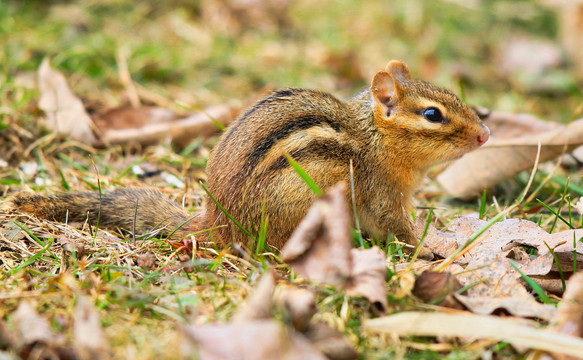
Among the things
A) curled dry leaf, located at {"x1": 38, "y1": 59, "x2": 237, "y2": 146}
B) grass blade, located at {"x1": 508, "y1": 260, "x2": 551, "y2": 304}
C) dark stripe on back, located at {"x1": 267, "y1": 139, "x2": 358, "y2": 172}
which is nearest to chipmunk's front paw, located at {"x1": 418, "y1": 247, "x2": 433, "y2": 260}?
grass blade, located at {"x1": 508, "y1": 260, "x2": 551, "y2": 304}

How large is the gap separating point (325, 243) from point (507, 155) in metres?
2.52

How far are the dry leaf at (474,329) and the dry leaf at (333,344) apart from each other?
0.19m

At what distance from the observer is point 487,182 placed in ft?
15.1

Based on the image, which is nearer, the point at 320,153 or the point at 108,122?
the point at 320,153

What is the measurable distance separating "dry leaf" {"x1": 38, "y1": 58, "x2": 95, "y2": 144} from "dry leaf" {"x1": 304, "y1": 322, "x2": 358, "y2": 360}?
3430mm

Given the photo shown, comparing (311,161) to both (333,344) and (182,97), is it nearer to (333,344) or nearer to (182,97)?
(333,344)

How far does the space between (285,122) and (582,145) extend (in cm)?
246

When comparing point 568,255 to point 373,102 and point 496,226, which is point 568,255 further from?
point 373,102

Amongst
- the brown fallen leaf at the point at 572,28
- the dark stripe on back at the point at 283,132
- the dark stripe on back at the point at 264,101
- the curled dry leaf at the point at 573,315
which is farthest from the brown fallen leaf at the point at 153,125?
the brown fallen leaf at the point at 572,28

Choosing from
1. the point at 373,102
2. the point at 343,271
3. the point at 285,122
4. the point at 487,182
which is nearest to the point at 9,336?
the point at 343,271

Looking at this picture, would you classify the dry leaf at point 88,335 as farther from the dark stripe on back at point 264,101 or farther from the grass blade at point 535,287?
the grass blade at point 535,287

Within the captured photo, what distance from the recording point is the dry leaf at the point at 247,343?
2.07 metres

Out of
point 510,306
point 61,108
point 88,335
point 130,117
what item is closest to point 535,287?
point 510,306

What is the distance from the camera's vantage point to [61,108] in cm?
518
